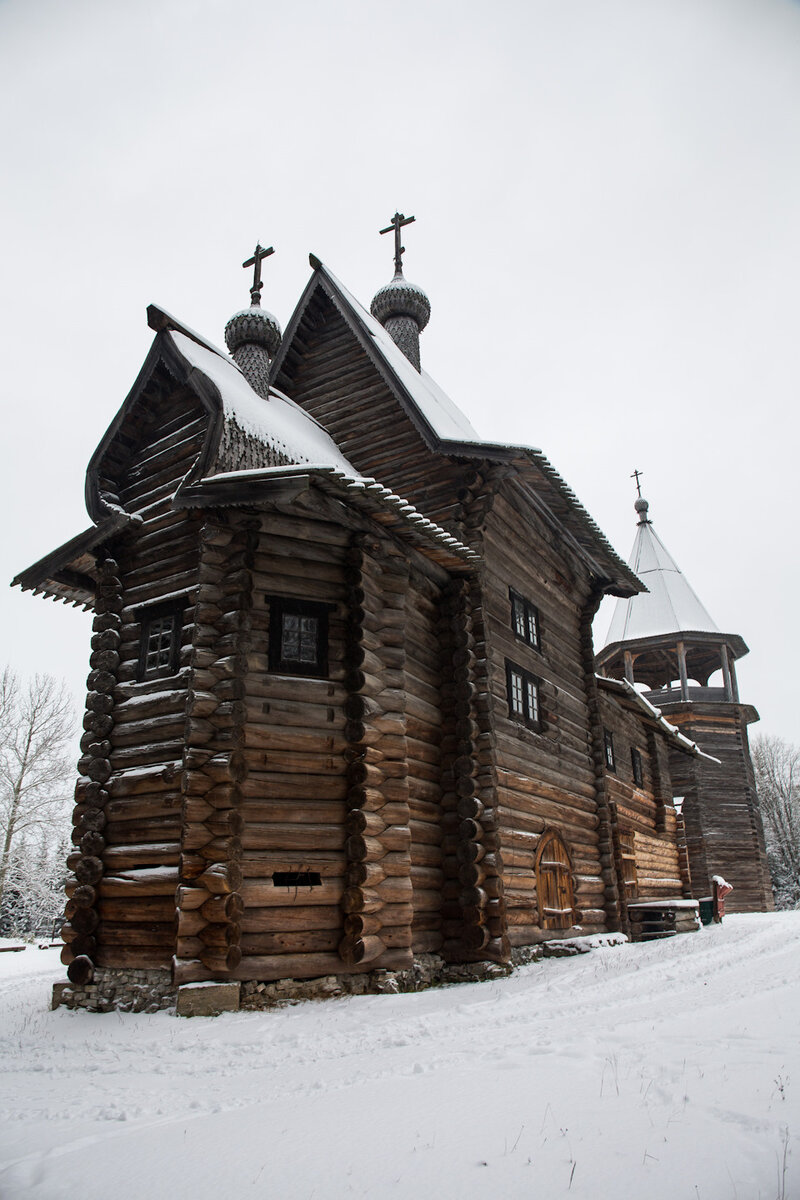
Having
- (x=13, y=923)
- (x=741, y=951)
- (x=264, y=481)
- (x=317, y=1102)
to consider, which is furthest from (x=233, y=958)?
(x=13, y=923)

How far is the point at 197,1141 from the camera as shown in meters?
4.38

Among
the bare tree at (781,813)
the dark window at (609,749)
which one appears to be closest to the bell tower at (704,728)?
the dark window at (609,749)

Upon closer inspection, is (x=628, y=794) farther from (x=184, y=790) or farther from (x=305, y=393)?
(x=184, y=790)

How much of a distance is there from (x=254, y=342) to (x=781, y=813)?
47214 millimetres

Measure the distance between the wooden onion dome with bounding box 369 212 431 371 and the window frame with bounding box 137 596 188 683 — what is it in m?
10.8

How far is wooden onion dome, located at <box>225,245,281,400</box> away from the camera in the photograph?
14328mm

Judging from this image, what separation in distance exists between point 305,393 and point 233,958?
38.2ft

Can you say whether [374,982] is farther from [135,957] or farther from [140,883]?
[140,883]

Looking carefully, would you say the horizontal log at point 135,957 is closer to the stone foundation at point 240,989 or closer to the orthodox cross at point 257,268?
the stone foundation at point 240,989

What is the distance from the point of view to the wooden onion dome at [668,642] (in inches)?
1287

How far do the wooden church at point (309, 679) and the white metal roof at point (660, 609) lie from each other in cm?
1828

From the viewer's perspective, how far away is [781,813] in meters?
49.0

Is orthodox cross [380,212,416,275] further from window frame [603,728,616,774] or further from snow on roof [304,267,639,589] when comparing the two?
window frame [603,728,616,774]

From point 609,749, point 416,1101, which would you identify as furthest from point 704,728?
point 416,1101
